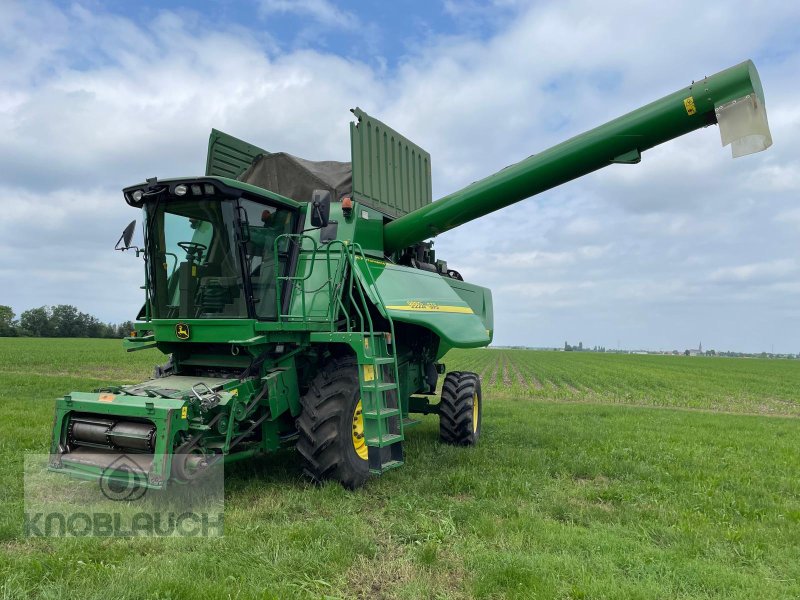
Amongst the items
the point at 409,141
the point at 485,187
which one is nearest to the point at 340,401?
the point at 485,187

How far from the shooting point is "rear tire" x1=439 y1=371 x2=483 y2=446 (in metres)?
7.60

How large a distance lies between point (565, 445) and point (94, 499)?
5.67 meters

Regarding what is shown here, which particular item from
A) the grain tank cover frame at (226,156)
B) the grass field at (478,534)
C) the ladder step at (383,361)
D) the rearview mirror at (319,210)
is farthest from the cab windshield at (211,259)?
the grain tank cover frame at (226,156)

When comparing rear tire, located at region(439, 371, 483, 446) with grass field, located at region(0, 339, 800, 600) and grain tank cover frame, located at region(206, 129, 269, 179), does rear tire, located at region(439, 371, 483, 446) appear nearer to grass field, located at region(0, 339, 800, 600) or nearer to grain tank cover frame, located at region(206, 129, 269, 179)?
grass field, located at region(0, 339, 800, 600)

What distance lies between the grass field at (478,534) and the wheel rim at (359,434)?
13.2 inches

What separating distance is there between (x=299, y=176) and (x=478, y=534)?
4716 millimetres

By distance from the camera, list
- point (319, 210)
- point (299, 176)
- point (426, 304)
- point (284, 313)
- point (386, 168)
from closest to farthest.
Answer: point (319, 210) < point (284, 313) < point (426, 304) < point (299, 176) < point (386, 168)

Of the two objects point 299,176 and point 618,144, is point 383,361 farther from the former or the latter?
point 618,144

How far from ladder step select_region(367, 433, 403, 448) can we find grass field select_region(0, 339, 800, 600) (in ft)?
1.47

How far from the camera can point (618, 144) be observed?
5840 millimetres

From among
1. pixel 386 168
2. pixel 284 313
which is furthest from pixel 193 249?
pixel 386 168

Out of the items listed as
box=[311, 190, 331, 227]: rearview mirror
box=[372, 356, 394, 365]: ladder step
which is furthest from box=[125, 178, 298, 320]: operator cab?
box=[372, 356, 394, 365]: ladder step

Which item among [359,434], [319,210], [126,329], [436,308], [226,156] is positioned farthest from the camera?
[126,329]

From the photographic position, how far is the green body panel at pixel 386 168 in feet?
22.3
